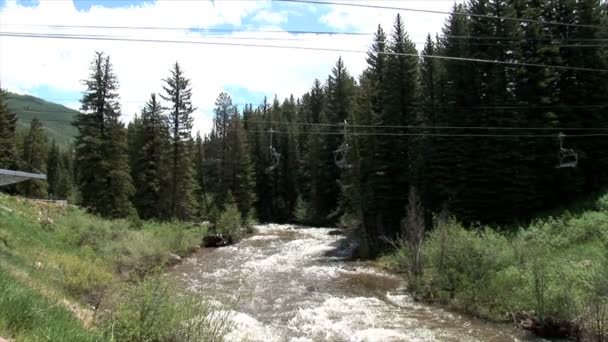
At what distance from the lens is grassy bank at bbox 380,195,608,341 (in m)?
14.2

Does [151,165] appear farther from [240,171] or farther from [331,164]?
[331,164]

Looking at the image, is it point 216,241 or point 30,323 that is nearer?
point 30,323

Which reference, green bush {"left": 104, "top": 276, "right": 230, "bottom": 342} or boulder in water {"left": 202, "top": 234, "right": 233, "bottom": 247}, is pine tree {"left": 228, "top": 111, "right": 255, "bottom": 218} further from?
green bush {"left": 104, "top": 276, "right": 230, "bottom": 342}

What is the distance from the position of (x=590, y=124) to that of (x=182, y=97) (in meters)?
39.0

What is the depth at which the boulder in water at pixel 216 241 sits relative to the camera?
133ft

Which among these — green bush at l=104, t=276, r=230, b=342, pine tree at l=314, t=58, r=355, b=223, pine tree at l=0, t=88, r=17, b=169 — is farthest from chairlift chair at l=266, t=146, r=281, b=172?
green bush at l=104, t=276, r=230, b=342

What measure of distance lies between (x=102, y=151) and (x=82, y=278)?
26.4 metres

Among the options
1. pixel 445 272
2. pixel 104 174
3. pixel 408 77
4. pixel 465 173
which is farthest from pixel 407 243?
pixel 104 174

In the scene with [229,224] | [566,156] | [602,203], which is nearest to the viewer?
[602,203]

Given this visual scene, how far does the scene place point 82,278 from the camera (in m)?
16.0

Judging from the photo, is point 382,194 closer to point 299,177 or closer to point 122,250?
point 122,250

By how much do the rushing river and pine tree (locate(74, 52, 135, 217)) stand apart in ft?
34.0

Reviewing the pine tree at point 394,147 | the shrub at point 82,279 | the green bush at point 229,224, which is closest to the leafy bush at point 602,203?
the pine tree at point 394,147

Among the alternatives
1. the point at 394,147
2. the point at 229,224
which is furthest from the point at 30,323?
the point at 229,224
